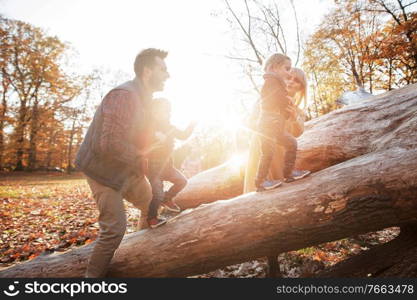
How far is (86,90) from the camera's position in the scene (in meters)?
27.9

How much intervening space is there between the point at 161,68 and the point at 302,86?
268 centimetres

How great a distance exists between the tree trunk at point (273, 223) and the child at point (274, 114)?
0.32 m

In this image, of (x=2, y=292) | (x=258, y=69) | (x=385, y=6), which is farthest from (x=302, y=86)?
(x=385, y=6)

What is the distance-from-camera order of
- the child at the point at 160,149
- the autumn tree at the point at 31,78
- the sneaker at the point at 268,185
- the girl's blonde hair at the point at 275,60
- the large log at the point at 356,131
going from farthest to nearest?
the autumn tree at the point at 31,78
the large log at the point at 356,131
the girl's blonde hair at the point at 275,60
the sneaker at the point at 268,185
the child at the point at 160,149

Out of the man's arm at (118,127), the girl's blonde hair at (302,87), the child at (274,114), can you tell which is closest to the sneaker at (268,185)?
the child at (274,114)

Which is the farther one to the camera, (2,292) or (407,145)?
(407,145)

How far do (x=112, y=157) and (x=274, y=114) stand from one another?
6.39 ft

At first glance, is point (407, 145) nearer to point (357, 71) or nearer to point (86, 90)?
point (357, 71)

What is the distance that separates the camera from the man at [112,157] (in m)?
2.22

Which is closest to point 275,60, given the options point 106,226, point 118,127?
point 118,127

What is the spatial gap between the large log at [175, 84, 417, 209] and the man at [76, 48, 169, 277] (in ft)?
11.3

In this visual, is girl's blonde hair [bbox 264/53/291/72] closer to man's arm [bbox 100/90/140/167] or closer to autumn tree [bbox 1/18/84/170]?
man's arm [bbox 100/90/140/167]

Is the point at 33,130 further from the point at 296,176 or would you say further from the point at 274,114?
the point at 296,176

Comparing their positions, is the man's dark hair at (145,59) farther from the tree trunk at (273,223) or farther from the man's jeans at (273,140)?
the tree trunk at (273,223)
